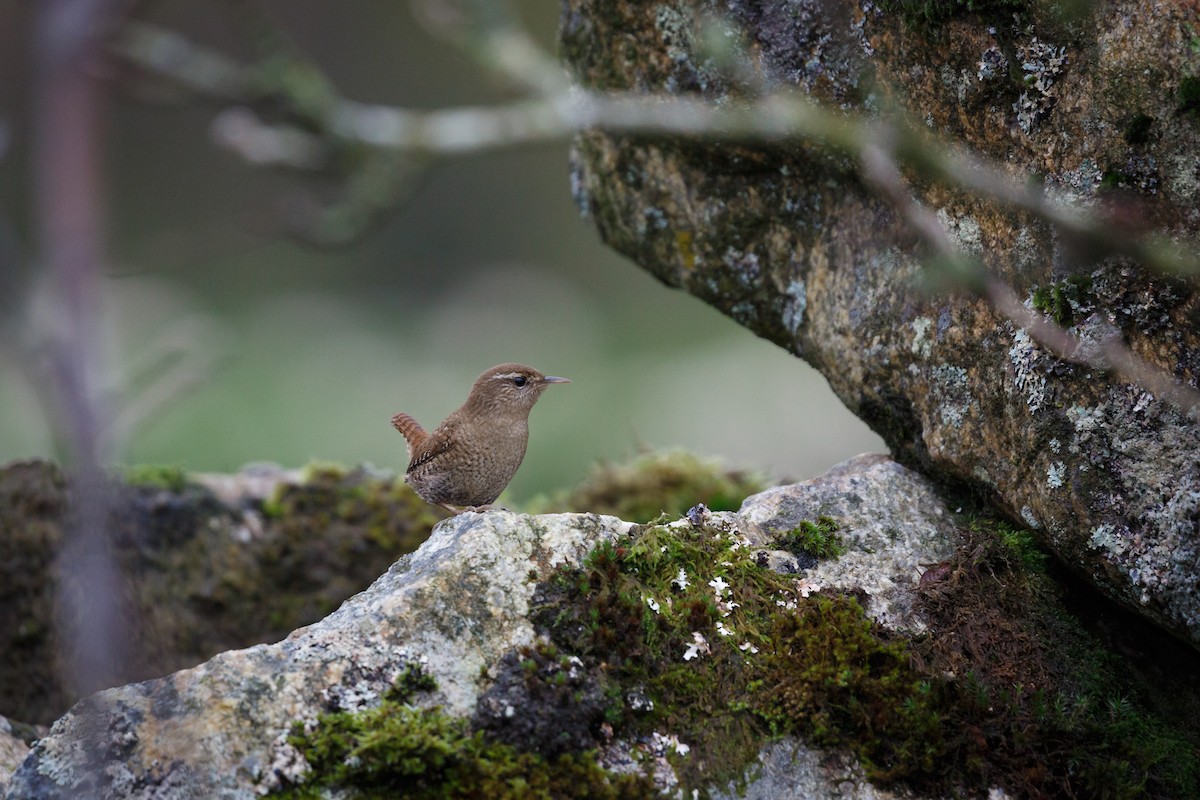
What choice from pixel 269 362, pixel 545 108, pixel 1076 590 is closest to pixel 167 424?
pixel 269 362

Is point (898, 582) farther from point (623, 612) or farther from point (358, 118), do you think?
point (358, 118)

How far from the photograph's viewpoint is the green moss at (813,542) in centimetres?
345

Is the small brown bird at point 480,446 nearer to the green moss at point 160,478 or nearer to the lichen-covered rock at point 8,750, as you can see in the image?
the green moss at point 160,478

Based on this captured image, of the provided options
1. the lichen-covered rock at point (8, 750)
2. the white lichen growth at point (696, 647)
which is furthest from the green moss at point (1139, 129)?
the lichen-covered rock at point (8, 750)

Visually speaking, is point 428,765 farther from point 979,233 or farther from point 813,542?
point 979,233

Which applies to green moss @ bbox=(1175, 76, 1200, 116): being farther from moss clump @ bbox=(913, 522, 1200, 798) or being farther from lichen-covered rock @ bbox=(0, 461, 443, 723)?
lichen-covered rock @ bbox=(0, 461, 443, 723)

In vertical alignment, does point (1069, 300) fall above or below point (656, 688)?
above

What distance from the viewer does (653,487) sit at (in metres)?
6.18

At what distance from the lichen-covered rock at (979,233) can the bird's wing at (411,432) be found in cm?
163

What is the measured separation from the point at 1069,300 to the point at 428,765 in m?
2.26

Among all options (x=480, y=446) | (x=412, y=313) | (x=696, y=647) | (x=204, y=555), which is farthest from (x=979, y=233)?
(x=412, y=313)

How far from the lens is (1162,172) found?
2.85 meters

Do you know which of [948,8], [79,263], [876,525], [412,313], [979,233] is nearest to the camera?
[79,263]

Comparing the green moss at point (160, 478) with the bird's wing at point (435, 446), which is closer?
the bird's wing at point (435, 446)
